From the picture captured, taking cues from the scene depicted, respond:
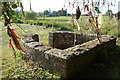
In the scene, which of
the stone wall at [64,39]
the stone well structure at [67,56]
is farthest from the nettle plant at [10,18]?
the stone wall at [64,39]

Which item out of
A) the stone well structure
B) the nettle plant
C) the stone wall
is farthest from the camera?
the stone wall

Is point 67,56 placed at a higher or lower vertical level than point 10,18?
lower

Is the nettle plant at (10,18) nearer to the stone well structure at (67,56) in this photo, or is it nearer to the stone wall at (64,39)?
the stone well structure at (67,56)

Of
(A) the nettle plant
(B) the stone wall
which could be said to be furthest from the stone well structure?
(A) the nettle plant

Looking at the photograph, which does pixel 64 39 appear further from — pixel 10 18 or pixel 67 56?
pixel 10 18

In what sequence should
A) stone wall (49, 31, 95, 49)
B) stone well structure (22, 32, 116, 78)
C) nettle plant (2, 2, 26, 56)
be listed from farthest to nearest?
stone wall (49, 31, 95, 49)
stone well structure (22, 32, 116, 78)
nettle plant (2, 2, 26, 56)

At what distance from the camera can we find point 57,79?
295 cm

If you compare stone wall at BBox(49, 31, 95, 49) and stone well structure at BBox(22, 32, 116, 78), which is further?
stone wall at BBox(49, 31, 95, 49)

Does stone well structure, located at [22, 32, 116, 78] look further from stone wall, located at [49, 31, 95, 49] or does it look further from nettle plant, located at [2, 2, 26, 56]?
nettle plant, located at [2, 2, 26, 56]

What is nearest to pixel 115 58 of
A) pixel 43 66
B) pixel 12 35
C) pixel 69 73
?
pixel 69 73

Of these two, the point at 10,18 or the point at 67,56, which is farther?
the point at 67,56

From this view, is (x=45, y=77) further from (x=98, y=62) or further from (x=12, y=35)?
(x=12, y=35)

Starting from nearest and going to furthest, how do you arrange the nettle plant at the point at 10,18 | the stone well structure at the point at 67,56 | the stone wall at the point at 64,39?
the nettle plant at the point at 10,18, the stone well structure at the point at 67,56, the stone wall at the point at 64,39

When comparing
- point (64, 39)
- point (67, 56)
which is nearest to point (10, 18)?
point (67, 56)
